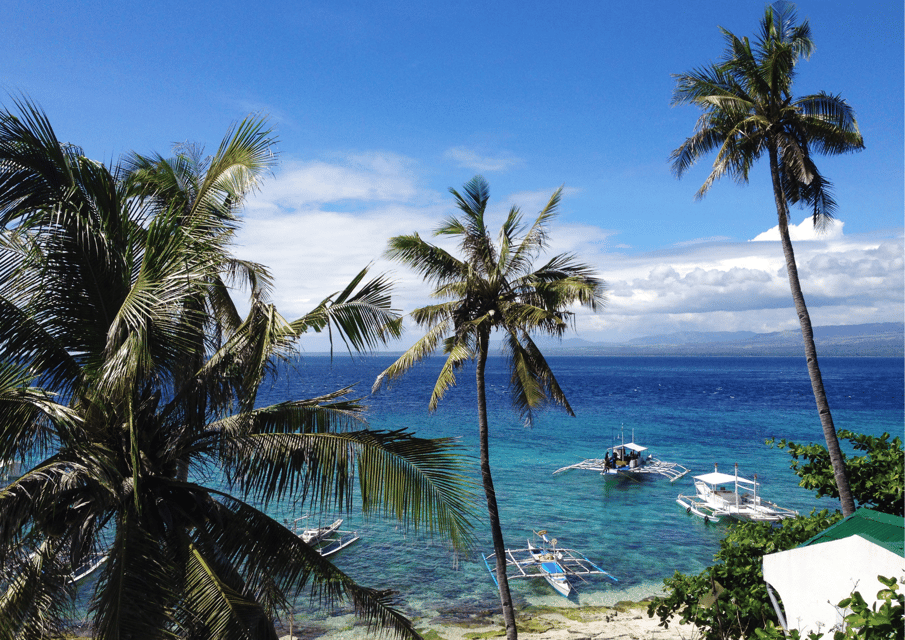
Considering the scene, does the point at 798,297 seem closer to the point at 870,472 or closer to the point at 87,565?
the point at 870,472

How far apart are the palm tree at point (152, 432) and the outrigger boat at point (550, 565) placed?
16155 mm

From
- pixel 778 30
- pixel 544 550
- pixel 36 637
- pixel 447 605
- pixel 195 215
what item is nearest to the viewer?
pixel 36 637

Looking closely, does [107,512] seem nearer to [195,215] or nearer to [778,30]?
[195,215]

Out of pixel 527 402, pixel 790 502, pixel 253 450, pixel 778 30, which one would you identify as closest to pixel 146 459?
pixel 253 450

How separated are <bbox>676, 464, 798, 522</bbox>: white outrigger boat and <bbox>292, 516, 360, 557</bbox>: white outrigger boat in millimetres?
17782

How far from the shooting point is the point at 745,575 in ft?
26.3

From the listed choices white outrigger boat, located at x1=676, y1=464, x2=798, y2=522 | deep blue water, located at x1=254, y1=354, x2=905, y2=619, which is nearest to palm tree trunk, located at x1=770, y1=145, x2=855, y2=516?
deep blue water, located at x1=254, y1=354, x2=905, y2=619

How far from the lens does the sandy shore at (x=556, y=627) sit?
16.5m

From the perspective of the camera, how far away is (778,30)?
11.9 m

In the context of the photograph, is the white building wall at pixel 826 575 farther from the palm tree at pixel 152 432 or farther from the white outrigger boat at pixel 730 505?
the white outrigger boat at pixel 730 505

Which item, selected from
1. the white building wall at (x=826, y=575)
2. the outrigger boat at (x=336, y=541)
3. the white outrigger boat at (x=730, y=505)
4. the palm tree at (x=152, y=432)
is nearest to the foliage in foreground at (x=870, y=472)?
the white building wall at (x=826, y=575)

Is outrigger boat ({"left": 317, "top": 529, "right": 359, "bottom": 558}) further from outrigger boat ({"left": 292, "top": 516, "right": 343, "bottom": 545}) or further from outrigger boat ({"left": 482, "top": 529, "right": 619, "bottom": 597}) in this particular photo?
outrigger boat ({"left": 482, "top": 529, "right": 619, "bottom": 597})

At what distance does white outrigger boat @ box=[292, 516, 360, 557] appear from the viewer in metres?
24.0

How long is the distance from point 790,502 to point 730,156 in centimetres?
2700
